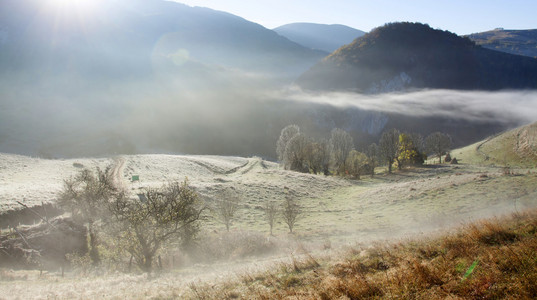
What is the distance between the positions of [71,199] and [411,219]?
36452 mm

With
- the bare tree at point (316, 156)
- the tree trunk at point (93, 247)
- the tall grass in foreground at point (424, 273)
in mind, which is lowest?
the tree trunk at point (93, 247)

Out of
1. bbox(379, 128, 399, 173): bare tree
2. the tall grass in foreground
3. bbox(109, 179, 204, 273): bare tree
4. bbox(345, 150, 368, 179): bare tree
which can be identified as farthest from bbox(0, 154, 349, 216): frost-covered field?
the tall grass in foreground

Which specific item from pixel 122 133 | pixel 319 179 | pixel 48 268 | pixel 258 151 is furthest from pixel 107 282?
Result: pixel 122 133

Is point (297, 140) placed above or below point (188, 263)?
above

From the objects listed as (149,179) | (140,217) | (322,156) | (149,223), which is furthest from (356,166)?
(140,217)

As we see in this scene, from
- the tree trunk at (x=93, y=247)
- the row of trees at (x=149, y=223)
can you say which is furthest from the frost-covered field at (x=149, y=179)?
the row of trees at (x=149, y=223)

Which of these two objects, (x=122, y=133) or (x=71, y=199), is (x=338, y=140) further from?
(x=122, y=133)

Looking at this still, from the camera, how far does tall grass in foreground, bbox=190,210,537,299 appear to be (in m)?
5.94

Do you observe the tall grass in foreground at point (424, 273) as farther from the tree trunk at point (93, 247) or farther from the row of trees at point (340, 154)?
the row of trees at point (340, 154)

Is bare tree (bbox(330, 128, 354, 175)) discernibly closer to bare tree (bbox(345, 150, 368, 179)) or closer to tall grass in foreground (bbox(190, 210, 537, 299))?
bare tree (bbox(345, 150, 368, 179))

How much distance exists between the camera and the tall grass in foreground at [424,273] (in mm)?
5941

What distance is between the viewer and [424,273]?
6.86m

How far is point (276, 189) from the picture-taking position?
46.9 metres

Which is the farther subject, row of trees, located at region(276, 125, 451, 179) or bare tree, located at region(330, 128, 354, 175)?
bare tree, located at region(330, 128, 354, 175)
